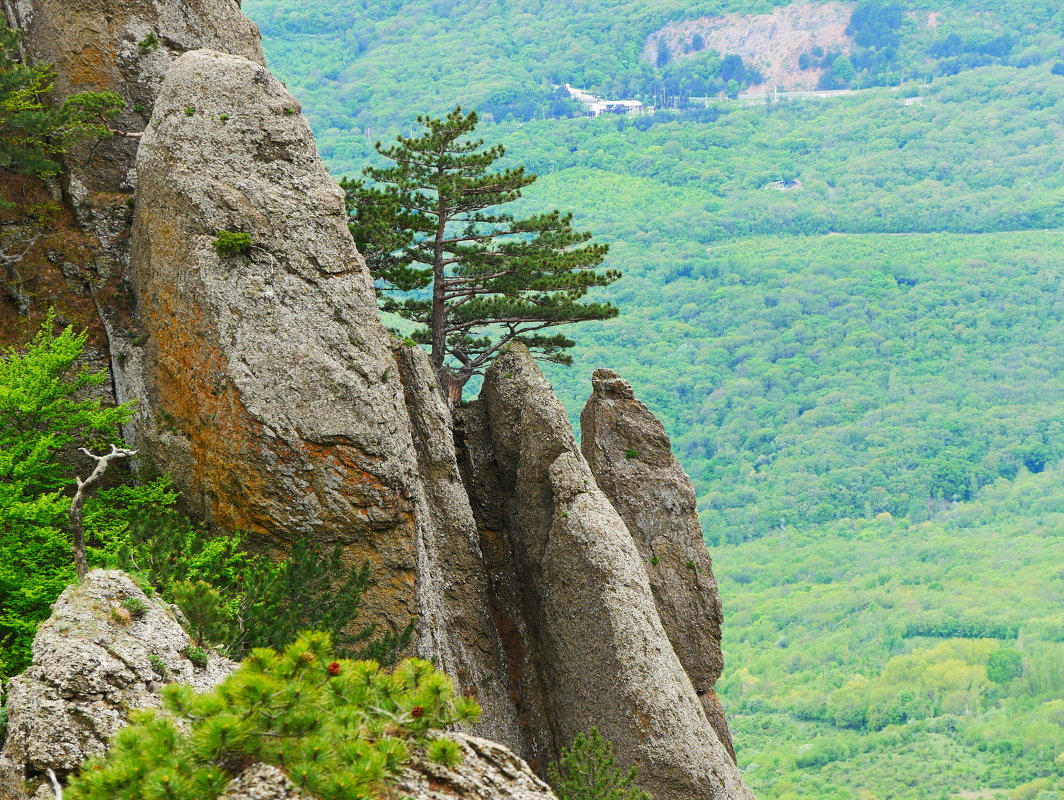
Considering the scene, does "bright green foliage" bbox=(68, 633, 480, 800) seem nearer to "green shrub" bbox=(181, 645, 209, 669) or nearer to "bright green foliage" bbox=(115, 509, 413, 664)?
"green shrub" bbox=(181, 645, 209, 669)

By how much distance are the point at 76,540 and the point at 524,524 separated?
11.8 meters

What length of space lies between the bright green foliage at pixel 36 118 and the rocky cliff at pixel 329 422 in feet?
2.47

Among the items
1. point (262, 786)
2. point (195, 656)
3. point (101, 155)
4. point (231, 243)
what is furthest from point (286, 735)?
point (101, 155)

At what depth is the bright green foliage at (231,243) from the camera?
22594mm

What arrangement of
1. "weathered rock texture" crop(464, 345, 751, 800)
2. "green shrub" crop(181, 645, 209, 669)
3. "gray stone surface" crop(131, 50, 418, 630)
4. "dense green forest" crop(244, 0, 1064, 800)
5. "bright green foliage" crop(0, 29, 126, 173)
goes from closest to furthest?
"green shrub" crop(181, 645, 209, 669) < "gray stone surface" crop(131, 50, 418, 630) < "bright green foliage" crop(0, 29, 126, 173) < "weathered rock texture" crop(464, 345, 751, 800) < "dense green forest" crop(244, 0, 1064, 800)

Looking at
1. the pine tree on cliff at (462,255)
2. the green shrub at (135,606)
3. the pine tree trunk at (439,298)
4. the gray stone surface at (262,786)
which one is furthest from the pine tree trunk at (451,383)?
the gray stone surface at (262,786)

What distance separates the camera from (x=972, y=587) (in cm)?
14025

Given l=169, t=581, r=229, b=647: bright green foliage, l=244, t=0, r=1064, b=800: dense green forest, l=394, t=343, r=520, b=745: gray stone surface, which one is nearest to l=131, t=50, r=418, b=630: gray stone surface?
l=394, t=343, r=520, b=745: gray stone surface

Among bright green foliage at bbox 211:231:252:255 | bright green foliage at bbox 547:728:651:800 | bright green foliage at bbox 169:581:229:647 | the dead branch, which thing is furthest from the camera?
bright green foliage at bbox 211:231:252:255

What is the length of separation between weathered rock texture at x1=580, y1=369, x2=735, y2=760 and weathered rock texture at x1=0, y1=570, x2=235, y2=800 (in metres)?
15.2

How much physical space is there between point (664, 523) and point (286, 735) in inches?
793

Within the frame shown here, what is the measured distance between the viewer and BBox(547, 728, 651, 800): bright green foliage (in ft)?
70.9

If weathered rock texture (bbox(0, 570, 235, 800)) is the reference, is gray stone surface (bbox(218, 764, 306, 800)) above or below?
below

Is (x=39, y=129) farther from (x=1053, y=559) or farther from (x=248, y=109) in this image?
(x=1053, y=559)
